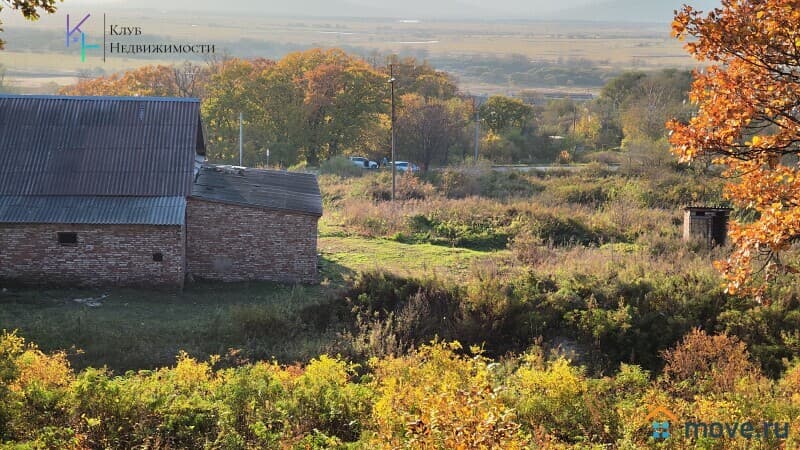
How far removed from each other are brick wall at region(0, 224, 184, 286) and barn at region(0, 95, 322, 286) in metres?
0.02

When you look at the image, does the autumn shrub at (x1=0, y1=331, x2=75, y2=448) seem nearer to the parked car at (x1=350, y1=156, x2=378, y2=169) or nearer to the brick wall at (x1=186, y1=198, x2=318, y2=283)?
the brick wall at (x1=186, y1=198, x2=318, y2=283)

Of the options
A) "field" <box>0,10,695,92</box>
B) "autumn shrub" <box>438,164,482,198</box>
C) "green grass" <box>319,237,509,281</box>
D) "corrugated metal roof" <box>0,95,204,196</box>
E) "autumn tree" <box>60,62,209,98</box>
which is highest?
"field" <box>0,10,695,92</box>

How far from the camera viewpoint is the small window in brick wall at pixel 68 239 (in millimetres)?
20094

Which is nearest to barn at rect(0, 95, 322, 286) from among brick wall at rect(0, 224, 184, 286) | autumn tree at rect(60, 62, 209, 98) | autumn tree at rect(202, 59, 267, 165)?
brick wall at rect(0, 224, 184, 286)

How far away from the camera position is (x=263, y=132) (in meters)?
49.3

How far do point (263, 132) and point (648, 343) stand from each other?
118 feet

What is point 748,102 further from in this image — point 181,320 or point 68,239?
point 68,239

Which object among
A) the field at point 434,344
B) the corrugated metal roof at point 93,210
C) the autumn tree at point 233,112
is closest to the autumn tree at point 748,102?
the field at point 434,344

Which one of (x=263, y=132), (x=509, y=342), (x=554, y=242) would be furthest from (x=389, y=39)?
(x=509, y=342)

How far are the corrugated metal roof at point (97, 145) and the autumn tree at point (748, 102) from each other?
47.8 ft

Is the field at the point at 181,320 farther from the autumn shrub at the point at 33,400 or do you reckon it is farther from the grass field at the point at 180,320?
the autumn shrub at the point at 33,400

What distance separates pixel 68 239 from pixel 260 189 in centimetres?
530

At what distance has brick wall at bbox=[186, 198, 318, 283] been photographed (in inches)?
833

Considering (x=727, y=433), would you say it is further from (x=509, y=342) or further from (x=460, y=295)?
(x=460, y=295)
